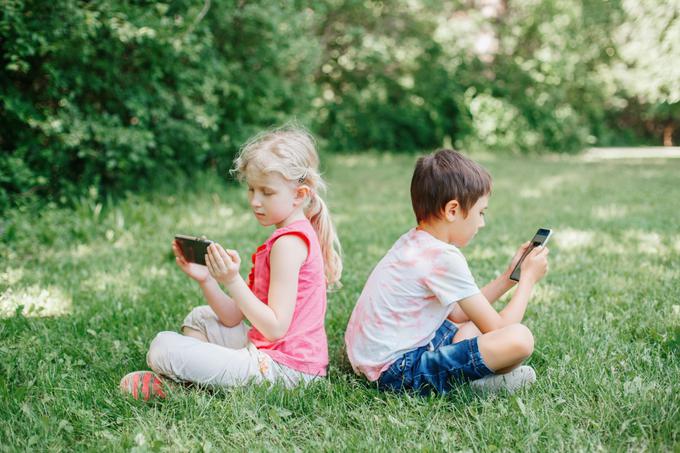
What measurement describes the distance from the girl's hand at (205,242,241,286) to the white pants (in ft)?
1.06

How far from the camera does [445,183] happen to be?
7.98ft

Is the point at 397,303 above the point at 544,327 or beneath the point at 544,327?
above

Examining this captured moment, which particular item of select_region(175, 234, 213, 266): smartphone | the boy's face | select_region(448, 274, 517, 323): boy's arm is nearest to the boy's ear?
the boy's face

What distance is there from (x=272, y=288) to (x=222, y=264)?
26 centimetres

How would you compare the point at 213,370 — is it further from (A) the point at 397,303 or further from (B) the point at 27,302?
(B) the point at 27,302

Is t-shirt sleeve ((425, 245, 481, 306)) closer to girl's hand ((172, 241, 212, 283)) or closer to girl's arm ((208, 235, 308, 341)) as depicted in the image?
girl's arm ((208, 235, 308, 341))

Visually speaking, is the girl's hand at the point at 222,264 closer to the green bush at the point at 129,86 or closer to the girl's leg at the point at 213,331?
the girl's leg at the point at 213,331

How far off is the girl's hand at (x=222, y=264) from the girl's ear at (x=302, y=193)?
409 mm

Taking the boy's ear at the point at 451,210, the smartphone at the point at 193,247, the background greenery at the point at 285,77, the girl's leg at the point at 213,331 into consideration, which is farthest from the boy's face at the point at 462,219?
the background greenery at the point at 285,77

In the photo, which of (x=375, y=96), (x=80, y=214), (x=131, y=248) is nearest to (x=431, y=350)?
(x=131, y=248)

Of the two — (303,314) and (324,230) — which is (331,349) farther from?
(324,230)

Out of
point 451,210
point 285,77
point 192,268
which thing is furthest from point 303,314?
point 285,77

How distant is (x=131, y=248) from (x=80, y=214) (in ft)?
3.63

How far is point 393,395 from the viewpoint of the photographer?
2461mm
